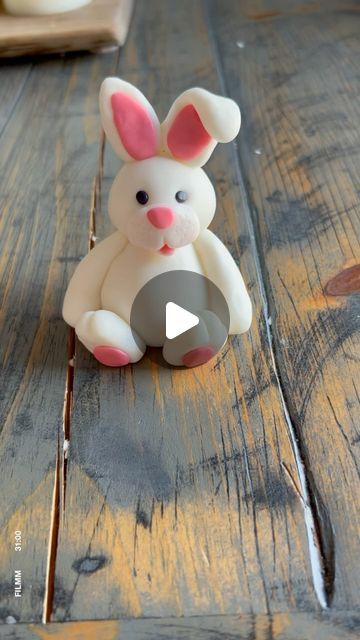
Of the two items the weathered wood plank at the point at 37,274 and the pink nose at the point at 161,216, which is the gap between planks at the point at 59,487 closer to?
the weathered wood plank at the point at 37,274

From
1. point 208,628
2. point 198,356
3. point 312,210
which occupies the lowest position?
point 208,628

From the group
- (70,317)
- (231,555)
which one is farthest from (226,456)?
(70,317)

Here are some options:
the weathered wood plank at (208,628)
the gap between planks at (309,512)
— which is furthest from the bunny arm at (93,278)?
the weathered wood plank at (208,628)

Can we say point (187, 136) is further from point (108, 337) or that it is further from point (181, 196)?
point (108, 337)

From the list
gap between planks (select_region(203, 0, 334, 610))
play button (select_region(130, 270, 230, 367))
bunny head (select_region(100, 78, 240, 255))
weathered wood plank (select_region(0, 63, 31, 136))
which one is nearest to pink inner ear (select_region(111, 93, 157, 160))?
bunny head (select_region(100, 78, 240, 255))

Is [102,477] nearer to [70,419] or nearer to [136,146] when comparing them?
[70,419]

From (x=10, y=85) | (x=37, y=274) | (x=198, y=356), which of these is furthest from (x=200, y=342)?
(x=10, y=85)

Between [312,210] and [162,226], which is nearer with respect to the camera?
[162,226]
